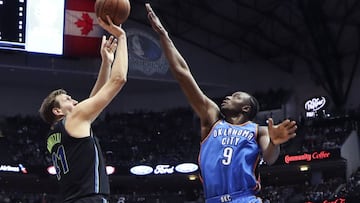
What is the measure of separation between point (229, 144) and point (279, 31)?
92.7 ft

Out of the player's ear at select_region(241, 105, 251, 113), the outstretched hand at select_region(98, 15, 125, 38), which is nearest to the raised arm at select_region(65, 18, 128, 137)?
the outstretched hand at select_region(98, 15, 125, 38)

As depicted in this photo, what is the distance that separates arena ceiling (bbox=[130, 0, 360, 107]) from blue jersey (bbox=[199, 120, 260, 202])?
25.1m

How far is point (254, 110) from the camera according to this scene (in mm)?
5590

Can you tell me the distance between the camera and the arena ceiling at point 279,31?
100 ft

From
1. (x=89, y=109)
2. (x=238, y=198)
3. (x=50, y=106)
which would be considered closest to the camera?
→ (x=89, y=109)

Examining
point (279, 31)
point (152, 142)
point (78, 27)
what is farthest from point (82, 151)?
point (152, 142)

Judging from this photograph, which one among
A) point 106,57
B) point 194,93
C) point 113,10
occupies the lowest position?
point 194,93

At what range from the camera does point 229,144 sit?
5414 mm

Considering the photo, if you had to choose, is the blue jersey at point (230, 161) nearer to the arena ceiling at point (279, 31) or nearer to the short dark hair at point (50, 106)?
the short dark hair at point (50, 106)

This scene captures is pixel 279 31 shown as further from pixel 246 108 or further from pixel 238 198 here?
pixel 238 198

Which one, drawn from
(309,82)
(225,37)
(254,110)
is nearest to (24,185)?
(225,37)

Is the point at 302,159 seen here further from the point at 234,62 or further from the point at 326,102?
the point at 234,62

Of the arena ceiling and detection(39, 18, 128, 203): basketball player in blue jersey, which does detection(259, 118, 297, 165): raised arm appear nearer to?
detection(39, 18, 128, 203): basketball player in blue jersey

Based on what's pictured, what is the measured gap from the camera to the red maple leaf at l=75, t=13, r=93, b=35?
2883 centimetres
